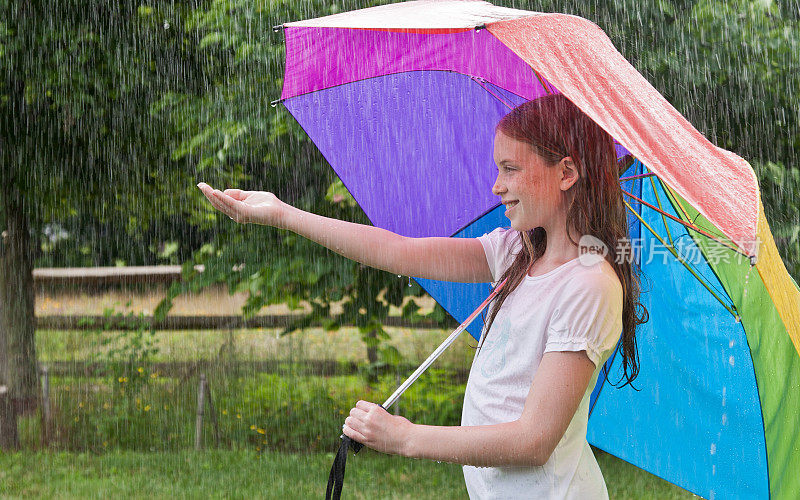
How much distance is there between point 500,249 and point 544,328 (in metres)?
0.42

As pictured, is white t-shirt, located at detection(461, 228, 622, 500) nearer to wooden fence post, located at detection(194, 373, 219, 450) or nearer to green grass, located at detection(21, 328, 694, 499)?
green grass, located at detection(21, 328, 694, 499)

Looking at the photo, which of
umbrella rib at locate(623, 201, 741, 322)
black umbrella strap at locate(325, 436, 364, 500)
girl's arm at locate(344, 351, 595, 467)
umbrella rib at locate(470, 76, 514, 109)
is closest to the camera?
girl's arm at locate(344, 351, 595, 467)

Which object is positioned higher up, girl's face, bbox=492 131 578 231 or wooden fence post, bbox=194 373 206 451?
girl's face, bbox=492 131 578 231

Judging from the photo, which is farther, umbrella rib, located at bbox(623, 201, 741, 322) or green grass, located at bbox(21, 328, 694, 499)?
green grass, located at bbox(21, 328, 694, 499)

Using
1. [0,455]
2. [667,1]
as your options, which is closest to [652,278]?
[667,1]

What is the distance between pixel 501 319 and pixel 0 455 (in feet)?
22.9

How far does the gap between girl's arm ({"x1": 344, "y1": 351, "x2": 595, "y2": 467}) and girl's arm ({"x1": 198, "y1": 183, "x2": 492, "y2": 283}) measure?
54 cm

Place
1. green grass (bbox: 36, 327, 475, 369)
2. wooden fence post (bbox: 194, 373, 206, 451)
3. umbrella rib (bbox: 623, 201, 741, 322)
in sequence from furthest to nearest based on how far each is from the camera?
green grass (bbox: 36, 327, 475, 369), wooden fence post (bbox: 194, 373, 206, 451), umbrella rib (bbox: 623, 201, 741, 322)

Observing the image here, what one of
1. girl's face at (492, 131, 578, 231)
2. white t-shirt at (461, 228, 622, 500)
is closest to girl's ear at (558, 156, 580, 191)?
girl's face at (492, 131, 578, 231)

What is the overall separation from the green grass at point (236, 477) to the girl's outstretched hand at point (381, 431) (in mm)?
4945

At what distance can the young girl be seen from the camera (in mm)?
1552

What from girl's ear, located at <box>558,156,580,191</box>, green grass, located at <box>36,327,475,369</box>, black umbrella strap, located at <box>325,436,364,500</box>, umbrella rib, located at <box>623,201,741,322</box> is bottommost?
green grass, located at <box>36,327,475,369</box>

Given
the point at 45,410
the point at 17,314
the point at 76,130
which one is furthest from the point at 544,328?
the point at 45,410

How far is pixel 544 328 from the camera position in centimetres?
167
